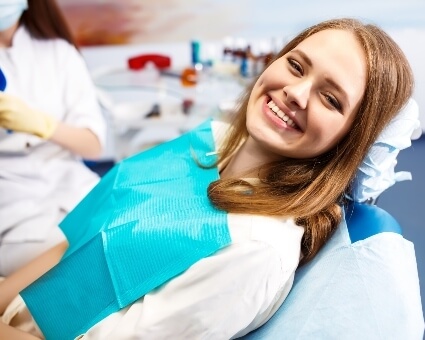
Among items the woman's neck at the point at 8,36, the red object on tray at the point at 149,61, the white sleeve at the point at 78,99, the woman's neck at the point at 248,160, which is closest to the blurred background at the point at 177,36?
the red object on tray at the point at 149,61

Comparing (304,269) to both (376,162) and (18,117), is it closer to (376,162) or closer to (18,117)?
(376,162)

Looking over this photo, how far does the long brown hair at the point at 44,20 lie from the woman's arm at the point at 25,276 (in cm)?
70

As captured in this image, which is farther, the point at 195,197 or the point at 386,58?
the point at 195,197

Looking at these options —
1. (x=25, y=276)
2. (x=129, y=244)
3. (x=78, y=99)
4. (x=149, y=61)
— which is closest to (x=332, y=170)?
(x=129, y=244)

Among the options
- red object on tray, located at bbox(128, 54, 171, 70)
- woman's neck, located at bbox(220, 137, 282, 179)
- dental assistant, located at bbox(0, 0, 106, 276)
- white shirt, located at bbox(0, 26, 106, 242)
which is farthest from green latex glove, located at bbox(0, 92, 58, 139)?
red object on tray, located at bbox(128, 54, 171, 70)

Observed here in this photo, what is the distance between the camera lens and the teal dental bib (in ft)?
2.74

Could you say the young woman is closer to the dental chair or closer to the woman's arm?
the dental chair

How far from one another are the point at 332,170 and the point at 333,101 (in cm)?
13

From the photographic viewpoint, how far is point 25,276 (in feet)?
3.70

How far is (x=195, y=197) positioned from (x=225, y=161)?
208 millimetres

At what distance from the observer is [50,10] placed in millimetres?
1412

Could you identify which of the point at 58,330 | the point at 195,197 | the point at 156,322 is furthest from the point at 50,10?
the point at 156,322

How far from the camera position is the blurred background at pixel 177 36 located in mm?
2006

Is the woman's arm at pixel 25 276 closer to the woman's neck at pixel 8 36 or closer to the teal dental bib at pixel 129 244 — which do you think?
the teal dental bib at pixel 129 244
